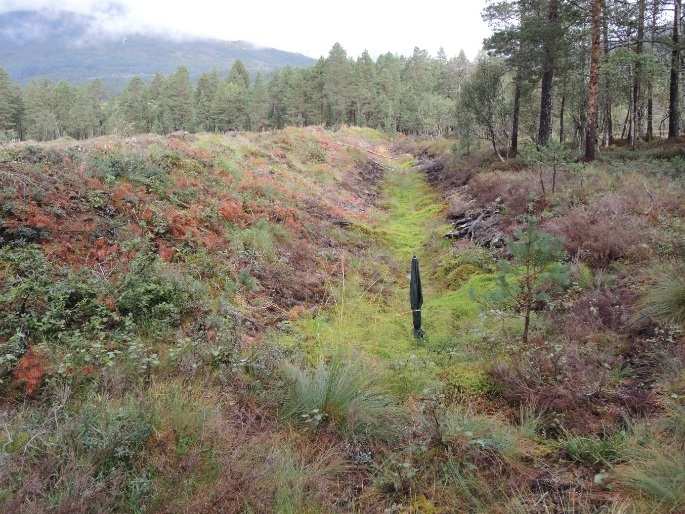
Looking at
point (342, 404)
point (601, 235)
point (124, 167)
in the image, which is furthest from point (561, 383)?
point (124, 167)

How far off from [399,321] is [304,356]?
9.61 ft

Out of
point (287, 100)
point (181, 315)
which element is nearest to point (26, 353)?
point (181, 315)

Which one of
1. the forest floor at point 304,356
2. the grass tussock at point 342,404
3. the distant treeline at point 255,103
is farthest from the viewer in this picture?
the distant treeline at point 255,103

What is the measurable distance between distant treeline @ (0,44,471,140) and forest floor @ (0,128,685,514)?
170 ft

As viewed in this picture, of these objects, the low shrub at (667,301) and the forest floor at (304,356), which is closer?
the forest floor at (304,356)

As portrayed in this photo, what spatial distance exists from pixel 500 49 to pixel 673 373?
65.1ft

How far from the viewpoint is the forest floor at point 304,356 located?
3.31 meters

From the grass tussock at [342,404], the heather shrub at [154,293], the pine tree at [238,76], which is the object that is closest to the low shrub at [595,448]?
the grass tussock at [342,404]

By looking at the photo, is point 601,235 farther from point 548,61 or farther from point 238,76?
point 238,76

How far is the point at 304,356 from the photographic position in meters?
6.15

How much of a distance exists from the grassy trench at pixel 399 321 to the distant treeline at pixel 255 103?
4977 centimetres

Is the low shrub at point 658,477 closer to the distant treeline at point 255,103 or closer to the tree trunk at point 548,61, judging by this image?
the tree trunk at point 548,61

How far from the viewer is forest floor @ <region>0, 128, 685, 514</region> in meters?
3.31

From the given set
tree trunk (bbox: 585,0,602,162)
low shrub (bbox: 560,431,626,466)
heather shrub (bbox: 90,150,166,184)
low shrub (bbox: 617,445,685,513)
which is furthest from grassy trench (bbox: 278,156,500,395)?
tree trunk (bbox: 585,0,602,162)
